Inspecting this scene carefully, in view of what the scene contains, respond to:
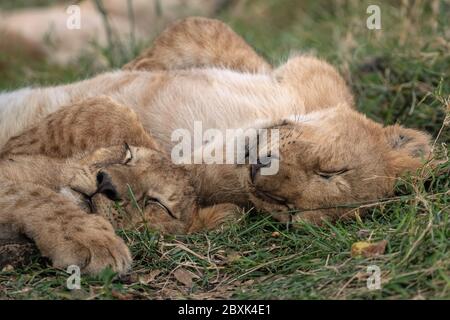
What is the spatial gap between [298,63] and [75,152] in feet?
5.49

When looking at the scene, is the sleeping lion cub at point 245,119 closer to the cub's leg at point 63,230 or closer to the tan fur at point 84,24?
the cub's leg at point 63,230

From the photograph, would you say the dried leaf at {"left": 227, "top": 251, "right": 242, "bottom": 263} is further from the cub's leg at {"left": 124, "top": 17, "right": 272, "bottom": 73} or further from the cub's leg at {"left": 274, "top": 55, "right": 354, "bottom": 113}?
the cub's leg at {"left": 124, "top": 17, "right": 272, "bottom": 73}

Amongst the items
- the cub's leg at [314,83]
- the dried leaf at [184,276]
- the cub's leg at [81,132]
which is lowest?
the dried leaf at [184,276]

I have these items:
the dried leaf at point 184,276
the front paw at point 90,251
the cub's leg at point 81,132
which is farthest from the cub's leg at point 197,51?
the front paw at point 90,251

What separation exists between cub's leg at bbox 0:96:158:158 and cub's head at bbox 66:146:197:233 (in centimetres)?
12

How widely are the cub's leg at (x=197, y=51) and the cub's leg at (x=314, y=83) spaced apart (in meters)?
0.34

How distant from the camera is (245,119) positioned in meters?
4.88

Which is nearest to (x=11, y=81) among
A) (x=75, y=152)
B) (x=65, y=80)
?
(x=65, y=80)

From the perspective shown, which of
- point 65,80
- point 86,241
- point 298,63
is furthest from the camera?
point 65,80

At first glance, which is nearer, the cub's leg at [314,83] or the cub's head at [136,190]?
the cub's head at [136,190]

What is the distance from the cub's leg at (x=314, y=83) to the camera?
5.02 meters

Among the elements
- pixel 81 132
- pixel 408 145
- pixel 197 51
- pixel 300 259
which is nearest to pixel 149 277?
pixel 300 259

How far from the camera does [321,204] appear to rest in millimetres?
4141
